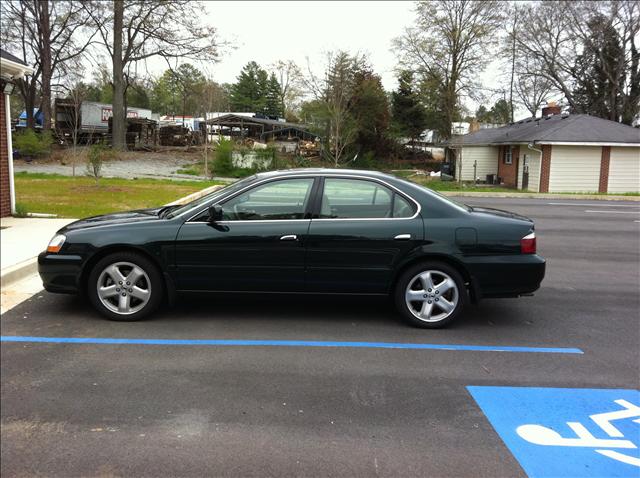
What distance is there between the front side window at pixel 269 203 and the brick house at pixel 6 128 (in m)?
6.76

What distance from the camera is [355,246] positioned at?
17.4 ft

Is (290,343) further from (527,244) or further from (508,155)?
(508,155)

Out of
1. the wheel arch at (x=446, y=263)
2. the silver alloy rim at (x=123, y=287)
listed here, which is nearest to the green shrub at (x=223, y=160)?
the silver alloy rim at (x=123, y=287)

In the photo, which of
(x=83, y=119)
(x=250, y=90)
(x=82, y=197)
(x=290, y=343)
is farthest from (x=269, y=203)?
(x=250, y=90)

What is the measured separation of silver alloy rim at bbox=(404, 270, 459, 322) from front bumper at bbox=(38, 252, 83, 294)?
3.17m

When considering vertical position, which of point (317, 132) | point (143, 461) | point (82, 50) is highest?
point (82, 50)

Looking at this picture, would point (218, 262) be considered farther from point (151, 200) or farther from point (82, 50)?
point (82, 50)

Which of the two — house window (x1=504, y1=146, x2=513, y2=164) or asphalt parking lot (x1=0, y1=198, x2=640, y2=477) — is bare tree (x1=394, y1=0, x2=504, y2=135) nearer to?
house window (x1=504, y1=146, x2=513, y2=164)

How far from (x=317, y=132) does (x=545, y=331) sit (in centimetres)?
3991

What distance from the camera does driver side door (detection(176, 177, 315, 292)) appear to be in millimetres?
5297

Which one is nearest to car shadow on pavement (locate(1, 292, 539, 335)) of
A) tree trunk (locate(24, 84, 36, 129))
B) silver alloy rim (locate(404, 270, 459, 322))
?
silver alloy rim (locate(404, 270, 459, 322))

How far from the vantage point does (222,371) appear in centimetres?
430

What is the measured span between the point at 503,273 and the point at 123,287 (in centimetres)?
366

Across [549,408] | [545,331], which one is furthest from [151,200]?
[549,408]
